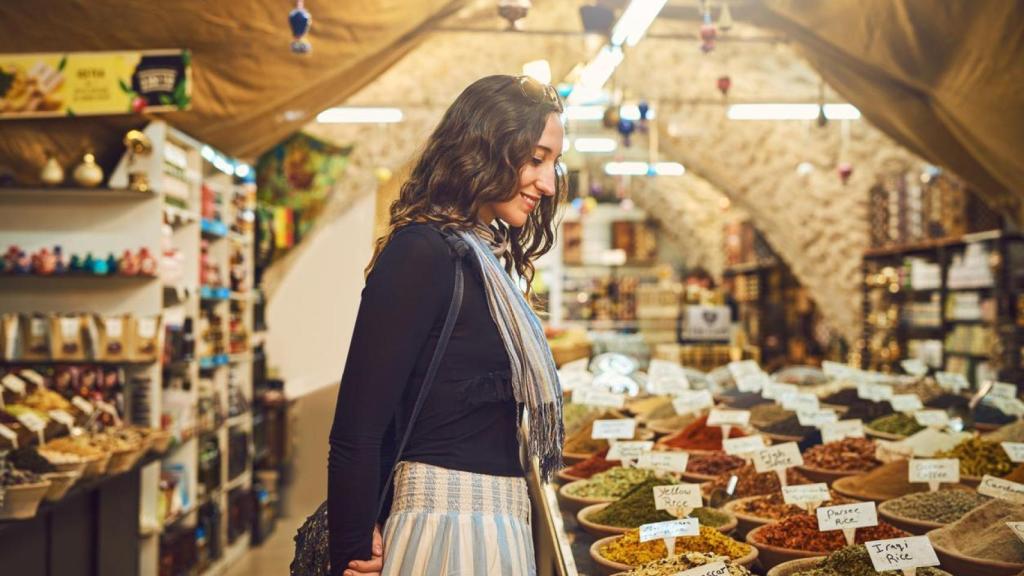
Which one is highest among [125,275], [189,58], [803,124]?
[803,124]

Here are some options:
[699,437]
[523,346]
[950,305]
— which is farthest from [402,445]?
[950,305]

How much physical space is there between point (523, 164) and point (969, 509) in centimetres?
169

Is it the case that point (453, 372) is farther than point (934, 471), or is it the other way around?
point (934, 471)

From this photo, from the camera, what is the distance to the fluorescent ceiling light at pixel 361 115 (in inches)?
337

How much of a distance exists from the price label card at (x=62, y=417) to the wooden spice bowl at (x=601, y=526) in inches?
87.1

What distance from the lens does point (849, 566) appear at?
210 cm

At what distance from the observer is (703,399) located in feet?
14.2

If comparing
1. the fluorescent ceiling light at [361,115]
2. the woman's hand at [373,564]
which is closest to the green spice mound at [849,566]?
the woman's hand at [373,564]

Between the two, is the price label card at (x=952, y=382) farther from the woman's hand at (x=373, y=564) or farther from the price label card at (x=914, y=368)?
the woman's hand at (x=373, y=564)

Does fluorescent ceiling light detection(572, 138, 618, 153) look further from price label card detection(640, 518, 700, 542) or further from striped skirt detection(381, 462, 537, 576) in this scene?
striped skirt detection(381, 462, 537, 576)

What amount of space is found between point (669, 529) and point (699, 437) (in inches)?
61.8

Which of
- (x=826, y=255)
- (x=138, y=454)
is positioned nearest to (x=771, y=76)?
(x=826, y=255)

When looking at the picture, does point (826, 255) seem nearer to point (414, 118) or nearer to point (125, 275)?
point (414, 118)

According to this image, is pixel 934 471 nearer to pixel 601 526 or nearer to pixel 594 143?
pixel 601 526
